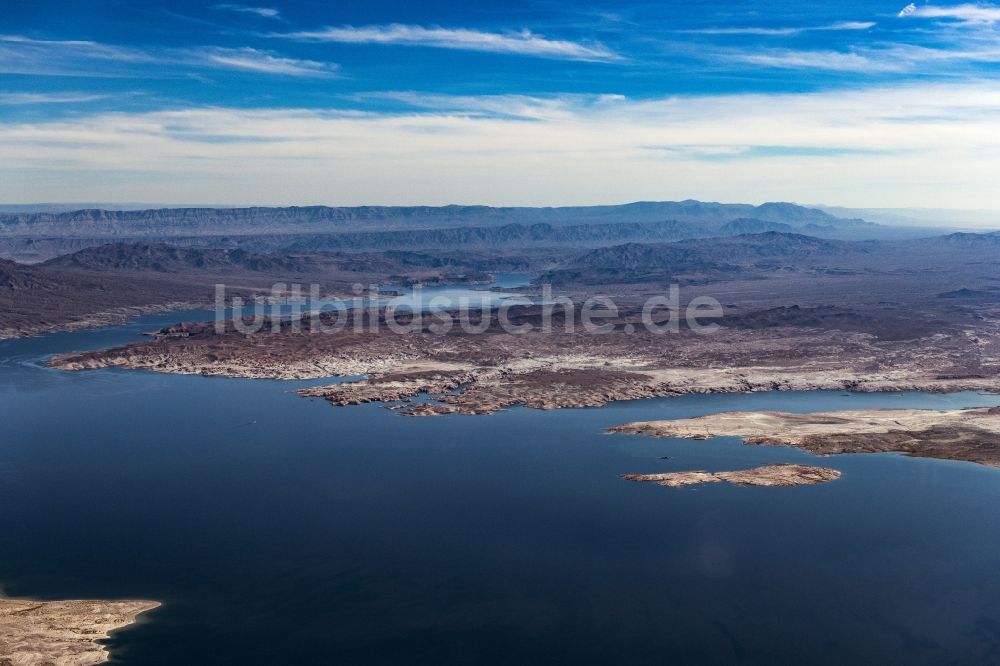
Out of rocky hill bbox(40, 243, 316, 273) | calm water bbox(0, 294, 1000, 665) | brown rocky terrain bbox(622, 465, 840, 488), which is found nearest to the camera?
calm water bbox(0, 294, 1000, 665)

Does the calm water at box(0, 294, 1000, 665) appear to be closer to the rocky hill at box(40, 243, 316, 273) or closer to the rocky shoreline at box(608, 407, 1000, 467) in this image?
the rocky shoreline at box(608, 407, 1000, 467)

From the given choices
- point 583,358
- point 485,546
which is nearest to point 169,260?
point 583,358

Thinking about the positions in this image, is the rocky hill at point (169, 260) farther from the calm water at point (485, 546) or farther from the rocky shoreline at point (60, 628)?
the rocky shoreline at point (60, 628)

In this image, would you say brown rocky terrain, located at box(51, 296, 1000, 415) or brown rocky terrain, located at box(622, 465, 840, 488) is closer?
brown rocky terrain, located at box(622, 465, 840, 488)

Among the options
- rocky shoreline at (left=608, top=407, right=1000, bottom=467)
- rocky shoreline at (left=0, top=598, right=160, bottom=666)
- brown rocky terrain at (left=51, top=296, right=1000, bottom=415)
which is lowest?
rocky shoreline at (left=0, top=598, right=160, bottom=666)

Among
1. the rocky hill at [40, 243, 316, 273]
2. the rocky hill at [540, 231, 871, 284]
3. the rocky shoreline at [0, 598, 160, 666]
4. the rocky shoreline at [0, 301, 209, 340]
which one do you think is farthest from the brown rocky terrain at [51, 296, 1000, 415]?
the rocky hill at [40, 243, 316, 273]

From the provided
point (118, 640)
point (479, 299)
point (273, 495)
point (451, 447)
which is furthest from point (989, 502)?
A: point (479, 299)

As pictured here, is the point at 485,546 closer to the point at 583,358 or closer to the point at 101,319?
the point at 583,358
